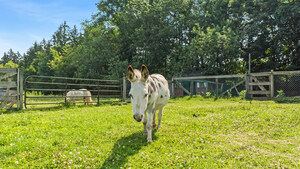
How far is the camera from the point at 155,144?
5375 mm

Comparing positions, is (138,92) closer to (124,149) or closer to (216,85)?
(124,149)

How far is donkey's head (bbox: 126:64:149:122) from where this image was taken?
15.7 ft

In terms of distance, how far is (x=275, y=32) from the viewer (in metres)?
22.4

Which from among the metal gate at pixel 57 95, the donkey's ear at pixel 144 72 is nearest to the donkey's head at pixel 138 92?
the donkey's ear at pixel 144 72

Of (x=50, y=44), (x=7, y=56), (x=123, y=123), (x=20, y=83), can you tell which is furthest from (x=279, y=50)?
(x=7, y=56)

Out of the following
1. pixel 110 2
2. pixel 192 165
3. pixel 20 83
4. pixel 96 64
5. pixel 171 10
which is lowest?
pixel 192 165

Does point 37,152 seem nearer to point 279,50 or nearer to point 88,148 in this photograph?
point 88,148

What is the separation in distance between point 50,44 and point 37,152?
85.8 m

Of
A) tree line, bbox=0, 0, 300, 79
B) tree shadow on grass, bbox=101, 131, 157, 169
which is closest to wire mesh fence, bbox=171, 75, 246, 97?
tree line, bbox=0, 0, 300, 79

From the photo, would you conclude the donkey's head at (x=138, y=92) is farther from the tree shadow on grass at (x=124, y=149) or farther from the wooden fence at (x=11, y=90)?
the wooden fence at (x=11, y=90)

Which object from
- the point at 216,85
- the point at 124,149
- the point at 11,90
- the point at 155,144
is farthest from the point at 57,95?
the point at 216,85

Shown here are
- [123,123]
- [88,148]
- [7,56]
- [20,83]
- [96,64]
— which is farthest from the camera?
[7,56]

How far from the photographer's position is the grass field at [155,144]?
420cm

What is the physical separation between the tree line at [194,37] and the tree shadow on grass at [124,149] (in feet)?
61.2
